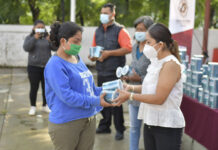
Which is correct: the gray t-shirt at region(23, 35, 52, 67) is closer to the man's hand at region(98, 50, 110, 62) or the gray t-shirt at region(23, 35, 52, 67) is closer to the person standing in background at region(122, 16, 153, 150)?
the man's hand at region(98, 50, 110, 62)

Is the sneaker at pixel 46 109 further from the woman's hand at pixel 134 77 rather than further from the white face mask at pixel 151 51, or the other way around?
the white face mask at pixel 151 51

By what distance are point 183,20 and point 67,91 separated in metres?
3.64

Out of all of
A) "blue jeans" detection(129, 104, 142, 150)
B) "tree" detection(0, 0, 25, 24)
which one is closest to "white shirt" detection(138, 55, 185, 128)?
"blue jeans" detection(129, 104, 142, 150)

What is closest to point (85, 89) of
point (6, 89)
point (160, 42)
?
point (160, 42)

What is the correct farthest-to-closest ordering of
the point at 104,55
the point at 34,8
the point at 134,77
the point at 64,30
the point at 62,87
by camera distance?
the point at 34,8, the point at 104,55, the point at 134,77, the point at 64,30, the point at 62,87

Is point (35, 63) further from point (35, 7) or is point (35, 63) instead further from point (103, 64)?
point (35, 7)

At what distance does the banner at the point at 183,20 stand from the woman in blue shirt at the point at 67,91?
3.24 m

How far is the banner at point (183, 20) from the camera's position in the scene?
5.37m

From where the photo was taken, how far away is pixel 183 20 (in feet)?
17.9

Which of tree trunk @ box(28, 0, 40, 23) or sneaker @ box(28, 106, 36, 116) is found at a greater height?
tree trunk @ box(28, 0, 40, 23)

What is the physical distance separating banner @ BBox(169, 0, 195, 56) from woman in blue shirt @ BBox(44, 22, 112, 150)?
3.24 metres

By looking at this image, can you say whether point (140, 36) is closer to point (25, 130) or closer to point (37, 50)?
point (37, 50)

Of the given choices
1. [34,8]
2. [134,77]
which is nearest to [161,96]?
[134,77]

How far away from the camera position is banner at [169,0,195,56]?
17.6ft
